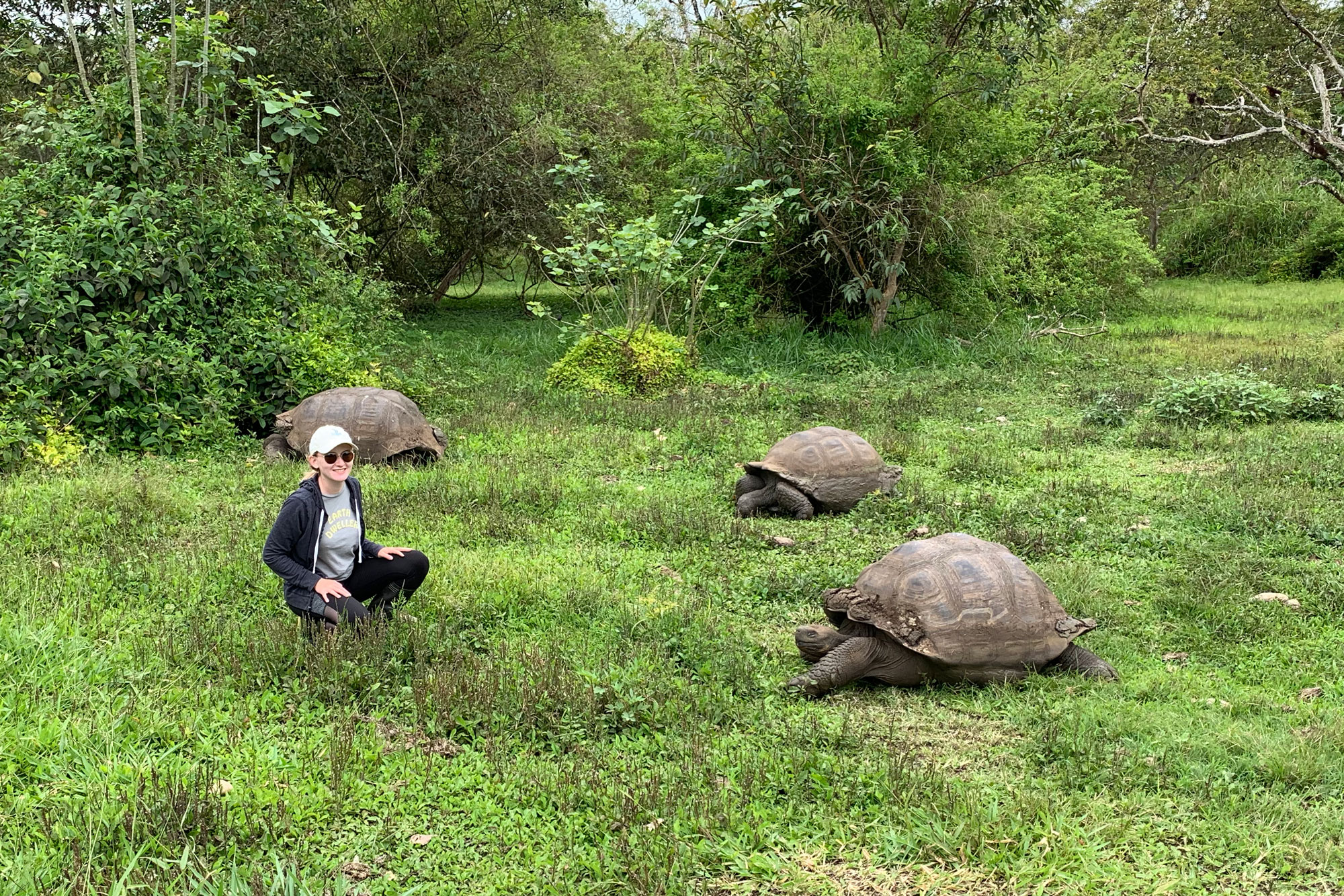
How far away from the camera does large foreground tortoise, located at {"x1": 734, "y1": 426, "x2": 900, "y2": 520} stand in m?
7.21

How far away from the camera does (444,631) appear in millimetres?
4852

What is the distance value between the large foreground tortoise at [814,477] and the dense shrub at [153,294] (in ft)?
13.9

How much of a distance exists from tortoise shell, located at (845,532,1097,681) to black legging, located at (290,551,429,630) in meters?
2.00

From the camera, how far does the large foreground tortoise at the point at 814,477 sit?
721 cm

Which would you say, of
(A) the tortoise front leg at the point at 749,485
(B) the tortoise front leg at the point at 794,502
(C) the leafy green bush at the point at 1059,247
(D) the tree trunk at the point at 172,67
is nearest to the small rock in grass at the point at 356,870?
(B) the tortoise front leg at the point at 794,502

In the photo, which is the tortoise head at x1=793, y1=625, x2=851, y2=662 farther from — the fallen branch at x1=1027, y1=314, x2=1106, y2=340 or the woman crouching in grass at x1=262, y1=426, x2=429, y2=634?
the fallen branch at x1=1027, y1=314, x2=1106, y2=340

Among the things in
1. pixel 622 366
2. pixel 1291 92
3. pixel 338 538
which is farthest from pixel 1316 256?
pixel 338 538

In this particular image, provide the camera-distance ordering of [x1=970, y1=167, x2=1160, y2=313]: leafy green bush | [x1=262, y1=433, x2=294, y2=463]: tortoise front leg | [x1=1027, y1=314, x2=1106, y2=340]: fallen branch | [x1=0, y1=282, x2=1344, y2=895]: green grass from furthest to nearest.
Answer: [x1=970, y1=167, x2=1160, y2=313]: leafy green bush < [x1=1027, y1=314, x2=1106, y2=340]: fallen branch < [x1=262, y1=433, x2=294, y2=463]: tortoise front leg < [x1=0, y1=282, x2=1344, y2=895]: green grass

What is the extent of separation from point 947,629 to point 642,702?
1363 millimetres

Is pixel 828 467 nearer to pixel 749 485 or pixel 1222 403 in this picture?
pixel 749 485

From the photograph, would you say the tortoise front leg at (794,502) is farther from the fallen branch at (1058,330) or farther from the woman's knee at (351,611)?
the fallen branch at (1058,330)

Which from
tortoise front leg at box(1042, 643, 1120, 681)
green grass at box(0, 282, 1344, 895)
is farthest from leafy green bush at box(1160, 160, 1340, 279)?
tortoise front leg at box(1042, 643, 1120, 681)

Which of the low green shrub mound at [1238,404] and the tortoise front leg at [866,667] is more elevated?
the low green shrub mound at [1238,404]

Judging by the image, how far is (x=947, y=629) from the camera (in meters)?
4.50
